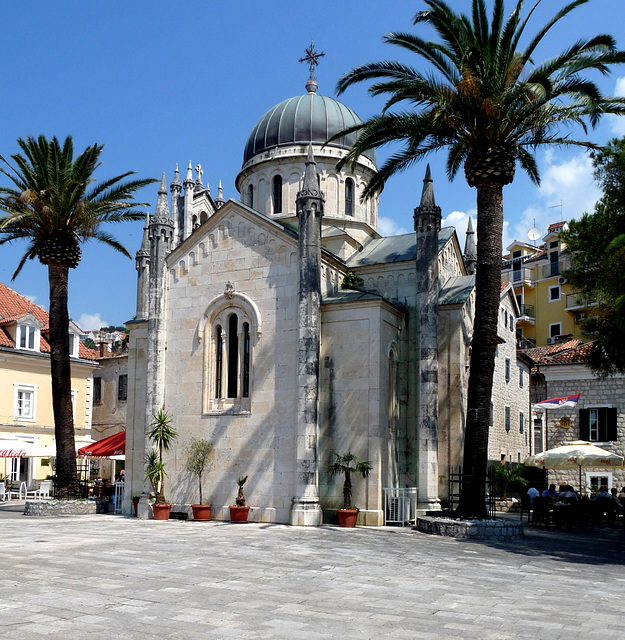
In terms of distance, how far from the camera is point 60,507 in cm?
2655

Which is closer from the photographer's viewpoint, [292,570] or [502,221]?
[292,570]

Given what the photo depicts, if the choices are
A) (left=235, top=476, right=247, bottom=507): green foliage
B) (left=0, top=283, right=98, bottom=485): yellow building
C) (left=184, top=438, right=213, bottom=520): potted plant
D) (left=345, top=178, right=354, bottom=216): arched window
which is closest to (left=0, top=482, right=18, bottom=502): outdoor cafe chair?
(left=0, top=283, right=98, bottom=485): yellow building

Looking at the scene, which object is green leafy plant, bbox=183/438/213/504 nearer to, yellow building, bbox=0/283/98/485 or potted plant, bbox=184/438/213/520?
potted plant, bbox=184/438/213/520

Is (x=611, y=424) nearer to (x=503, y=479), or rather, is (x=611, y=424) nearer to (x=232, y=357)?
(x=503, y=479)

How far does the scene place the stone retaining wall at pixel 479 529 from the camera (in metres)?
19.8

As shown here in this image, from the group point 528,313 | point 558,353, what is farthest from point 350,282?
point 528,313

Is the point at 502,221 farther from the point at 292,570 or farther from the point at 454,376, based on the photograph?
the point at 292,570

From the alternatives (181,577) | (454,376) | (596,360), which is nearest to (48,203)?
(454,376)

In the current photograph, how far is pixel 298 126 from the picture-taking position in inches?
1328

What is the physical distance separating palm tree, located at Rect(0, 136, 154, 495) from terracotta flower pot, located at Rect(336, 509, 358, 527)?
416 inches

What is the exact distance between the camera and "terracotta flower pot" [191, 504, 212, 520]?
2509cm

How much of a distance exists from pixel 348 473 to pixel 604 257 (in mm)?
10424

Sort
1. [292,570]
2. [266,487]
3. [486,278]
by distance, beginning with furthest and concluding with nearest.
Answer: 1. [266,487]
2. [486,278]
3. [292,570]

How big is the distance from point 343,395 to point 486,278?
6446 millimetres
